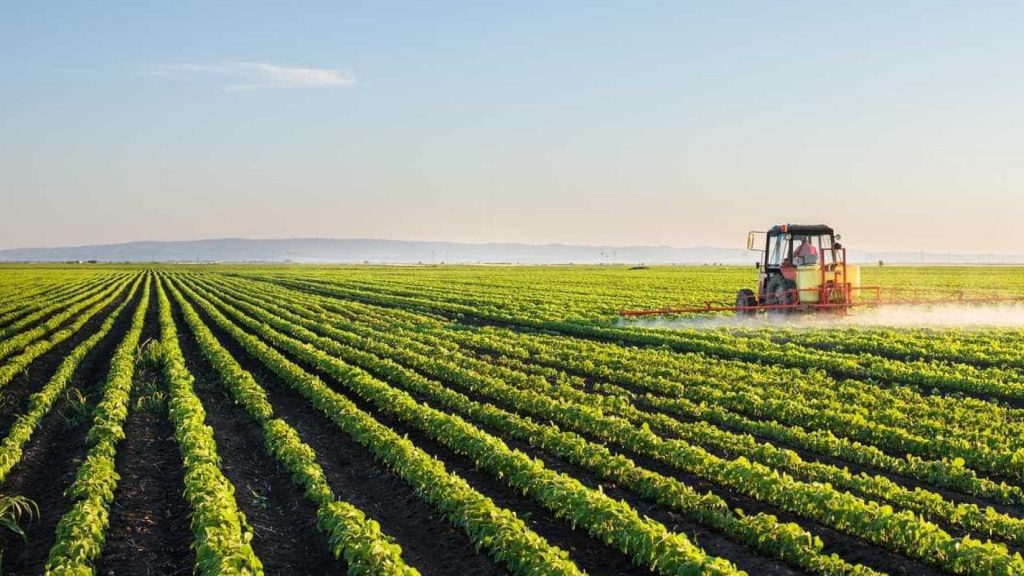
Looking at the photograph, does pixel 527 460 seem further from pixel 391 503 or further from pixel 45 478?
pixel 45 478

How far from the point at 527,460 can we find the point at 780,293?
56.9 feet

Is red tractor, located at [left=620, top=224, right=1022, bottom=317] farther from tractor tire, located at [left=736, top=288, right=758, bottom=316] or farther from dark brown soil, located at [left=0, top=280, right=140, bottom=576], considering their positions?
dark brown soil, located at [left=0, top=280, right=140, bottom=576]

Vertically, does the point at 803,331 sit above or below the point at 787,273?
below

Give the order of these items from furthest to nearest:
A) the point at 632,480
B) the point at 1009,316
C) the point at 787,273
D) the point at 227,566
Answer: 1. the point at 1009,316
2. the point at 787,273
3. the point at 632,480
4. the point at 227,566

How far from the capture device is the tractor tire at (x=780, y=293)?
24.7 meters

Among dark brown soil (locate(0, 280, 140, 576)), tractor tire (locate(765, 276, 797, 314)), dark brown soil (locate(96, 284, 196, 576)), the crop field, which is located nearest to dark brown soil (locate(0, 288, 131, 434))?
the crop field

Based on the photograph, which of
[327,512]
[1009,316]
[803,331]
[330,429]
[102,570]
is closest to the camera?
[102,570]

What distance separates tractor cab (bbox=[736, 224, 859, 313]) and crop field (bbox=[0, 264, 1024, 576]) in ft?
10.5

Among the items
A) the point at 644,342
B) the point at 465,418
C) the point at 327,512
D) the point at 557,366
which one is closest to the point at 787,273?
the point at 644,342

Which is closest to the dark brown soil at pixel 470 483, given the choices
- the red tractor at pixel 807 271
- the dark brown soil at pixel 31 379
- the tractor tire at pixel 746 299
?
the dark brown soil at pixel 31 379

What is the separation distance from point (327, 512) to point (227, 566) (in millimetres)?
1645

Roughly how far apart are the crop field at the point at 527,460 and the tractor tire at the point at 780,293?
3.48m

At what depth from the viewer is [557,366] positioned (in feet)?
60.9

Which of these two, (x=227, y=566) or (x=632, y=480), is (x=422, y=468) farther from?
(x=227, y=566)
